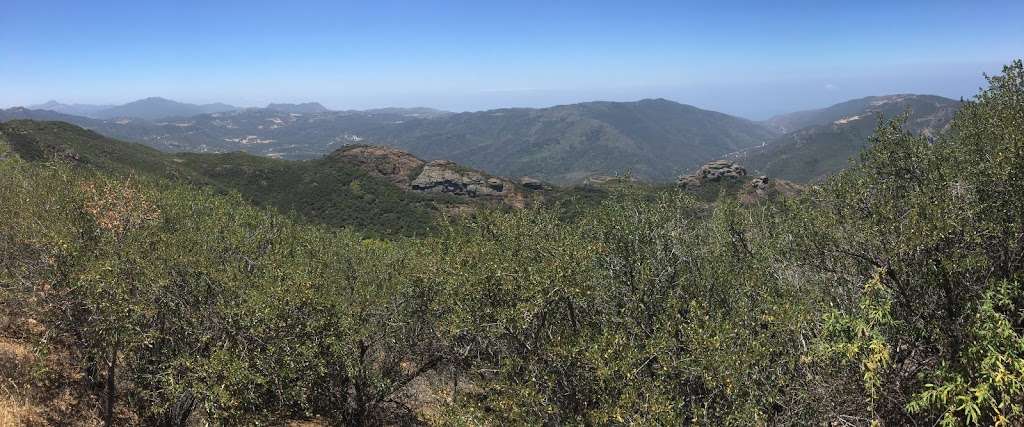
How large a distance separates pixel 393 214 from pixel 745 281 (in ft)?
470

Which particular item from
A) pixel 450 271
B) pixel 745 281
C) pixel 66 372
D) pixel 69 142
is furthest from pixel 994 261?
pixel 69 142

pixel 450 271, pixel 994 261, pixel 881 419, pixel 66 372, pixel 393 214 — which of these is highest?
pixel 994 261

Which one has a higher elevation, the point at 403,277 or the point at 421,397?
the point at 403,277

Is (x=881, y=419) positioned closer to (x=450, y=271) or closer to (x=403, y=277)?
(x=450, y=271)

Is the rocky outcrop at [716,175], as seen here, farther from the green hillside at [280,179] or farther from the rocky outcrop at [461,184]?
the green hillside at [280,179]

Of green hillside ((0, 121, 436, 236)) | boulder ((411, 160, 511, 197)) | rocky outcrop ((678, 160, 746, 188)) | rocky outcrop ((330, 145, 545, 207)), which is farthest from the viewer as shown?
rocky outcrop ((678, 160, 746, 188))

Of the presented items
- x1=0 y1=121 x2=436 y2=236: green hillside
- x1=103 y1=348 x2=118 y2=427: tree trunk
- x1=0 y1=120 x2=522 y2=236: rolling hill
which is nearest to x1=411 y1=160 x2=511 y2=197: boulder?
x1=0 y1=120 x2=522 y2=236: rolling hill

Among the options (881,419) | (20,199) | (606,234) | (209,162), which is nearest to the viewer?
(881,419)

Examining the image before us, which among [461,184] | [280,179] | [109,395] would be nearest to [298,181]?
[280,179]

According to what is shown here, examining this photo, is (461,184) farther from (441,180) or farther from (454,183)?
(441,180)

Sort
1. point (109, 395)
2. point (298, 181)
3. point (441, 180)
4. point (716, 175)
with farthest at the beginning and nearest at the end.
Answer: point (716, 175)
point (441, 180)
point (298, 181)
point (109, 395)

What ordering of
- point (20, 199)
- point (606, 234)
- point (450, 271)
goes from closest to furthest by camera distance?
point (450, 271)
point (606, 234)
point (20, 199)

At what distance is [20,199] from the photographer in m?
22.2

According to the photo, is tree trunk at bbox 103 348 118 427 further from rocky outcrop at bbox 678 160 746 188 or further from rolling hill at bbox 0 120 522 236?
rocky outcrop at bbox 678 160 746 188
